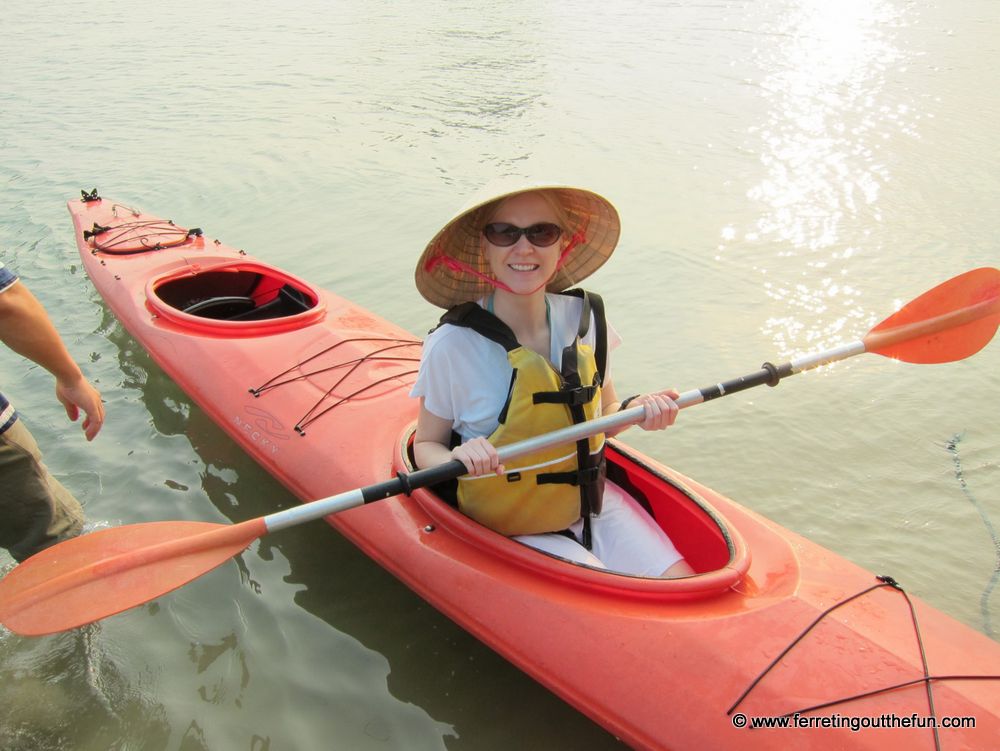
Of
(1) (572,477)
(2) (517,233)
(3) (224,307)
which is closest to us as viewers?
(2) (517,233)

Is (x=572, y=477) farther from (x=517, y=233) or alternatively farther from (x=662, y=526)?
(x=517, y=233)

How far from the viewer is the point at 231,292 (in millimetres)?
4391

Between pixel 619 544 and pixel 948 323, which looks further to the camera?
pixel 948 323

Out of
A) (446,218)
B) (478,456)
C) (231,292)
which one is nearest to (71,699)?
(478,456)

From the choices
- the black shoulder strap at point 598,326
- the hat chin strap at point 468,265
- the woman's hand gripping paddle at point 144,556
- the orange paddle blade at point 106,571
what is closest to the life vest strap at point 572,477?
the woman's hand gripping paddle at point 144,556

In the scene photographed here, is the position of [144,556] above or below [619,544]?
above

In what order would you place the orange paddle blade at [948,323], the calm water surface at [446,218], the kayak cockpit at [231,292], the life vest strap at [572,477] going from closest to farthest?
the life vest strap at [572,477] → the calm water surface at [446,218] → the orange paddle blade at [948,323] → the kayak cockpit at [231,292]

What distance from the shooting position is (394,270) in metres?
5.63

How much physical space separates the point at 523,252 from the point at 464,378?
392 millimetres

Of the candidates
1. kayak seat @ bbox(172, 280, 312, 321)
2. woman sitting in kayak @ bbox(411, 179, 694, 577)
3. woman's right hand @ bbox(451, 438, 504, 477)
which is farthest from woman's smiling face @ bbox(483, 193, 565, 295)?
kayak seat @ bbox(172, 280, 312, 321)

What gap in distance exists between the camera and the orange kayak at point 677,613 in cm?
188

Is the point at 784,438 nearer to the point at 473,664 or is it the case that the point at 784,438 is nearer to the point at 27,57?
the point at 473,664

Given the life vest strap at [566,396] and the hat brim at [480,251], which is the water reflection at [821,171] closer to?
the hat brim at [480,251]

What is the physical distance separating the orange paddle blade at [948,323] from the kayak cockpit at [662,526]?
3.12 ft
